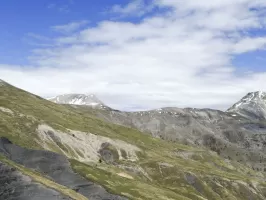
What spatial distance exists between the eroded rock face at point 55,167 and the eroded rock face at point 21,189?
34.6 meters

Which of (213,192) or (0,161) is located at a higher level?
(0,161)

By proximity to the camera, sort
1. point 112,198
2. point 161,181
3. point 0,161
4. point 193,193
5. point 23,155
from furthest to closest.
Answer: point 161,181 → point 193,193 → point 23,155 → point 112,198 → point 0,161

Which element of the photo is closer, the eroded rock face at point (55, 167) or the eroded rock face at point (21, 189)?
the eroded rock face at point (21, 189)

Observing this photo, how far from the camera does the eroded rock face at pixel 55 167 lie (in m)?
111

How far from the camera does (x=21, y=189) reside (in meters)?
73.1

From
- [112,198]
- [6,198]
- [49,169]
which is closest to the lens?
[6,198]

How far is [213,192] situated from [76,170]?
9232 cm

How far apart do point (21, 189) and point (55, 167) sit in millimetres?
52943

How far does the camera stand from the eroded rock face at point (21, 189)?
2820 inches

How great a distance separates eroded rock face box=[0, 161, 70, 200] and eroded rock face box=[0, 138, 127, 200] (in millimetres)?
34642

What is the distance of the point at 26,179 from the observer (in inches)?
2987

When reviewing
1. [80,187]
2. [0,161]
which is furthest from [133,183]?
[0,161]

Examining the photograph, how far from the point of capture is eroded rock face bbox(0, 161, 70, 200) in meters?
71.6

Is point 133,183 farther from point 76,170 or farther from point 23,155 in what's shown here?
point 23,155
